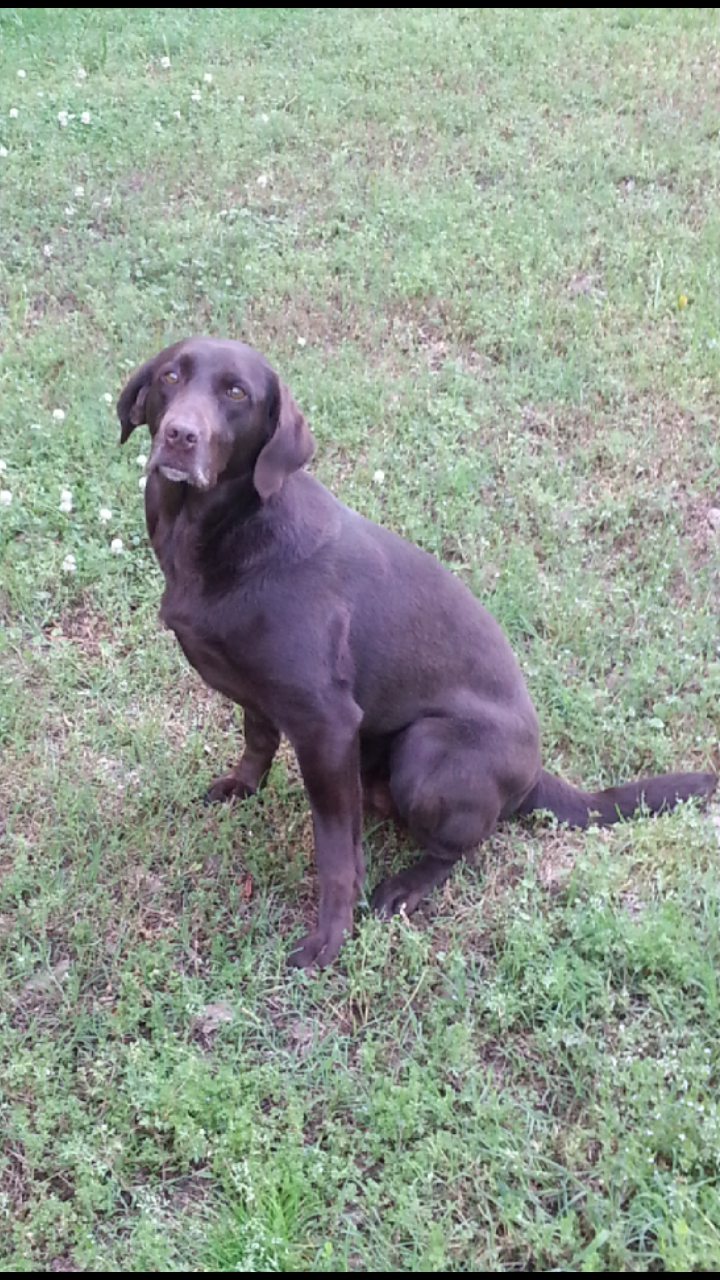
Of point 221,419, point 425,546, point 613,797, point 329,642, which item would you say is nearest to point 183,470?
point 221,419

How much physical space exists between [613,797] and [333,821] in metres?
0.85

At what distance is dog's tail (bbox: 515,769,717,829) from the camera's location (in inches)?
121

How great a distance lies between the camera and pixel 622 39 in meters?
7.52

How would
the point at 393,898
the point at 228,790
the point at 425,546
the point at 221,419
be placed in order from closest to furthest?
the point at 221,419 → the point at 393,898 → the point at 228,790 → the point at 425,546

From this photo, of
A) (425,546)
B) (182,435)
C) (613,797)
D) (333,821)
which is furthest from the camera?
(425,546)

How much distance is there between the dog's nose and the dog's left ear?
0.70 feet

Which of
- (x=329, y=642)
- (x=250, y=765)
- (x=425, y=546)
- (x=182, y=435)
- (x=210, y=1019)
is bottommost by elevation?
(x=210, y=1019)

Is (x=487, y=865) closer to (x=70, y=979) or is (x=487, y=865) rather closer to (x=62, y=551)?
(x=70, y=979)

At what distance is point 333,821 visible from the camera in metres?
2.77

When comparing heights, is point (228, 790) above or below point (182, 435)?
below

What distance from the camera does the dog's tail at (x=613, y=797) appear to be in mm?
3066

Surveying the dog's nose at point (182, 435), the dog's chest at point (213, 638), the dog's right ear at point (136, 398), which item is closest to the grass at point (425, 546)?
the dog's chest at point (213, 638)

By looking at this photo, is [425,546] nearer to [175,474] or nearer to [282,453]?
[282,453]

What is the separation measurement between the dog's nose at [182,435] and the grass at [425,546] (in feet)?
3.85
